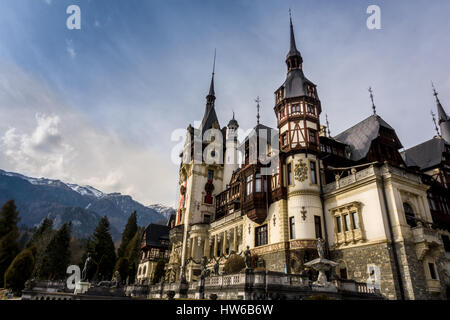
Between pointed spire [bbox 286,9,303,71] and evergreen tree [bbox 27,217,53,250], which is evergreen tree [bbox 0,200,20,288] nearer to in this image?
evergreen tree [bbox 27,217,53,250]

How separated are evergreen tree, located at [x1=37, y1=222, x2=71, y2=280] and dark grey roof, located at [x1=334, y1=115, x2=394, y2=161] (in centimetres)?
6207

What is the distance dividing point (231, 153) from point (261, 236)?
25.5 m

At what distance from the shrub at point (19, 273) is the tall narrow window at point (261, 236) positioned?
3516cm

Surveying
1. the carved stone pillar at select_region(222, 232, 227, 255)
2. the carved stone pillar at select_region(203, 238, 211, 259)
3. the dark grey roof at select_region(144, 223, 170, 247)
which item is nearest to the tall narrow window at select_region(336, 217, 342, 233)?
the carved stone pillar at select_region(222, 232, 227, 255)

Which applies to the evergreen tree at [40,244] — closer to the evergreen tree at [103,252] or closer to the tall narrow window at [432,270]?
the evergreen tree at [103,252]

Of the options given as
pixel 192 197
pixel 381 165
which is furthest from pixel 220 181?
pixel 381 165

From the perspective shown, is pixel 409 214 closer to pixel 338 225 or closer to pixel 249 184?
pixel 338 225

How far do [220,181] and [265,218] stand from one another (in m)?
22.2

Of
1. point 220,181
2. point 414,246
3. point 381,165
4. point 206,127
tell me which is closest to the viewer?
point 414,246

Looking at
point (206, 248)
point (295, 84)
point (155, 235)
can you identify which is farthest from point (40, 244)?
point (295, 84)

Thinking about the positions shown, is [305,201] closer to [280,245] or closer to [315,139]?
[280,245]

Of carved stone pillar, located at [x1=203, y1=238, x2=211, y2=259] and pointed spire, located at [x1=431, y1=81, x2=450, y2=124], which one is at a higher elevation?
pointed spire, located at [x1=431, y1=81, x2=450, y2=124]

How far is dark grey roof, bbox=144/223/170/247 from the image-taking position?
65.6 meters

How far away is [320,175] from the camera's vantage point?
31.1 m
